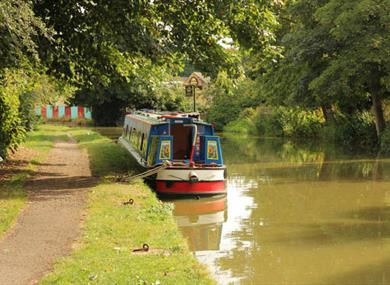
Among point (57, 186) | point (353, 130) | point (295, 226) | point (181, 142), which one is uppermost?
point (181, 142)

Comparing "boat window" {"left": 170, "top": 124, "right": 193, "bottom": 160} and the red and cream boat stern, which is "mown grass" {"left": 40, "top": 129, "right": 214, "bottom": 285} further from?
"boat window" {"left": 170, "top": 124, "right": 193, "bottom": 160}

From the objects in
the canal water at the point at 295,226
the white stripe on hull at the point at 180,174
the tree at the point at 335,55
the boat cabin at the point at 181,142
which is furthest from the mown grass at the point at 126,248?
the tree at the point at 335,55

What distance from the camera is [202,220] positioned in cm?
1190

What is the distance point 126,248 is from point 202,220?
4.37 meters

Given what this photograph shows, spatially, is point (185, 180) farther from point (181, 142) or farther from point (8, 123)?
point (8, 123)

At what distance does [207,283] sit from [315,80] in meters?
19.4

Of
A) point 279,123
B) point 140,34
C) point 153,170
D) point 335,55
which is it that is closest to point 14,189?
point 153,170

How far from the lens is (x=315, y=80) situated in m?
24.7

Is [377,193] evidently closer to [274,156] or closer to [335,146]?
[274,156]

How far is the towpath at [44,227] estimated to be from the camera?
21.7 ft

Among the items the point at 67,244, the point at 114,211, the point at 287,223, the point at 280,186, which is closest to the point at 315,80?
the point at 280,186

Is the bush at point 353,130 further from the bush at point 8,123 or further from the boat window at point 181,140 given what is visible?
the bush at point 8,123

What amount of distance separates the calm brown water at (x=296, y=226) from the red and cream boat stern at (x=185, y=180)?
0.33m

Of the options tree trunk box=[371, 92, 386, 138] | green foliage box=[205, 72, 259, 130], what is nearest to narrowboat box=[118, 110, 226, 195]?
tree trunk box=[371, 92, 386, 138]
